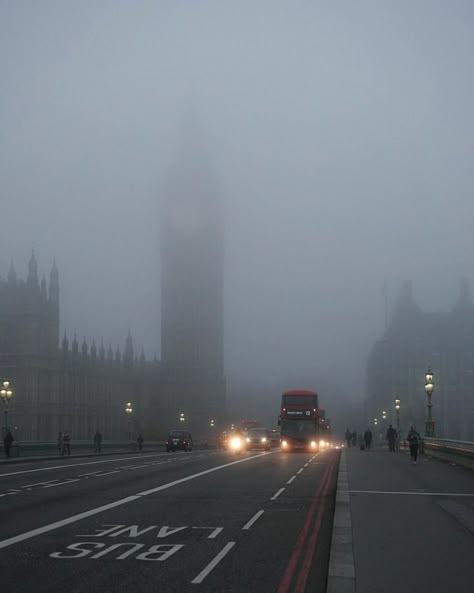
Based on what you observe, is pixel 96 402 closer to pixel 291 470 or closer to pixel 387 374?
pixel 387 374

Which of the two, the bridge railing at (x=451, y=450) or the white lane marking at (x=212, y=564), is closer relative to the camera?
the white lane marking at (x=212, y=564)

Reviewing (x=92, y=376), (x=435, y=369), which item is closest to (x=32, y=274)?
(x=92, y=376)

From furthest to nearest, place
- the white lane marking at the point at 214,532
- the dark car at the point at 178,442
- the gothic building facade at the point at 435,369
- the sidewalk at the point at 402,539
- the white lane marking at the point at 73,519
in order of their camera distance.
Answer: the gothic building facade at the point at 435,369
the dark car at the point at 178,442
the white lane marking at the point at 214,532
the white lane marking at the point at 73,519
the sidewalk at the point at 402,539

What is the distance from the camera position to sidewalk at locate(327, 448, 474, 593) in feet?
33.4

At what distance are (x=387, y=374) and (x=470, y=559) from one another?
15084 cm

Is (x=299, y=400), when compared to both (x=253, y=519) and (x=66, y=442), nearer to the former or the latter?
(x=66, y=442)

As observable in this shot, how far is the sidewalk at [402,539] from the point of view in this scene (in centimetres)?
1020

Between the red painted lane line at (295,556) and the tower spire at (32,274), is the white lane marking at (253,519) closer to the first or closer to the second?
the red painted lane line at (295,556)

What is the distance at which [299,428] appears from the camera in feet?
213

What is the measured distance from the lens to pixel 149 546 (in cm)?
1327

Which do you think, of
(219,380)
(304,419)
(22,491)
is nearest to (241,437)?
(304,419)

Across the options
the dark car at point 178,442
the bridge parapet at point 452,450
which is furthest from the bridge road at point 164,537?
the dark car at point 178,442

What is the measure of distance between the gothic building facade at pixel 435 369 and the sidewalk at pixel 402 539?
109424 mm

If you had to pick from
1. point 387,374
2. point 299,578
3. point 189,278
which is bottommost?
point 299,578
